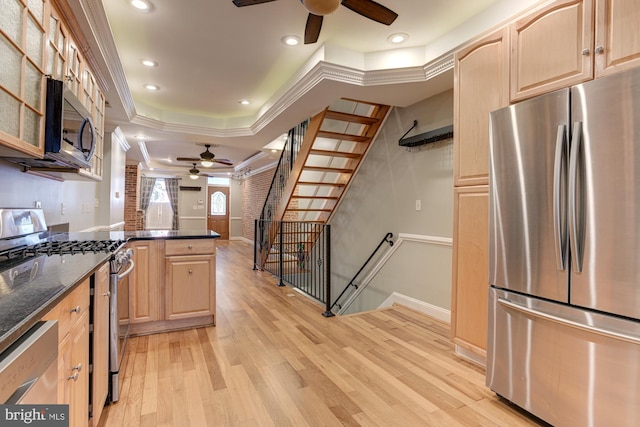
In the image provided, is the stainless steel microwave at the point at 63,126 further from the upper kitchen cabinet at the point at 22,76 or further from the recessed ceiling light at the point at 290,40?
the recessed ceiling light at the point at 290,40

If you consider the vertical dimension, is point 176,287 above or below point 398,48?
below

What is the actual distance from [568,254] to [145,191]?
11277 millimetres

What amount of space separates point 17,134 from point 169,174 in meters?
9.95

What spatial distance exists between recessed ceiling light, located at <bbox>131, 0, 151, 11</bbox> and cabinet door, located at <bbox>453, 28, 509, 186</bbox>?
2408 millimetres

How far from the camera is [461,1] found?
237 centimetres

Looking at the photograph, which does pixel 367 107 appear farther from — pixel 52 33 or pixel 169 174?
pixel 169 174

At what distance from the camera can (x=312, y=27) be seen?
7.51 feet

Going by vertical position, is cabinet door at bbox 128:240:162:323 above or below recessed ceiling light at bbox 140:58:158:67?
below

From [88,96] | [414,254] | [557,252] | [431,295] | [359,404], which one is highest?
[88,96]

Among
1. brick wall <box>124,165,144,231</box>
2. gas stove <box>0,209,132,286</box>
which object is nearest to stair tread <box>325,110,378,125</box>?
gas stove <box>0,209,132,286</box>

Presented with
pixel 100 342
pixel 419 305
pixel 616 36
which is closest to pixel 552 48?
pixel 616 36

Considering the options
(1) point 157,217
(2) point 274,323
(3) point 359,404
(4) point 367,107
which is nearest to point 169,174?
(1) point 157,217

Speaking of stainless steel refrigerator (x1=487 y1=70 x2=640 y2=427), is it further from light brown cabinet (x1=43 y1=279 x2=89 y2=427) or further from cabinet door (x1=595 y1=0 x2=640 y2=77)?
light brown cabinet (x1=43 y1=279 x2=89 y2=427)

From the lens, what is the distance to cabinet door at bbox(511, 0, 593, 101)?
1663 mm
